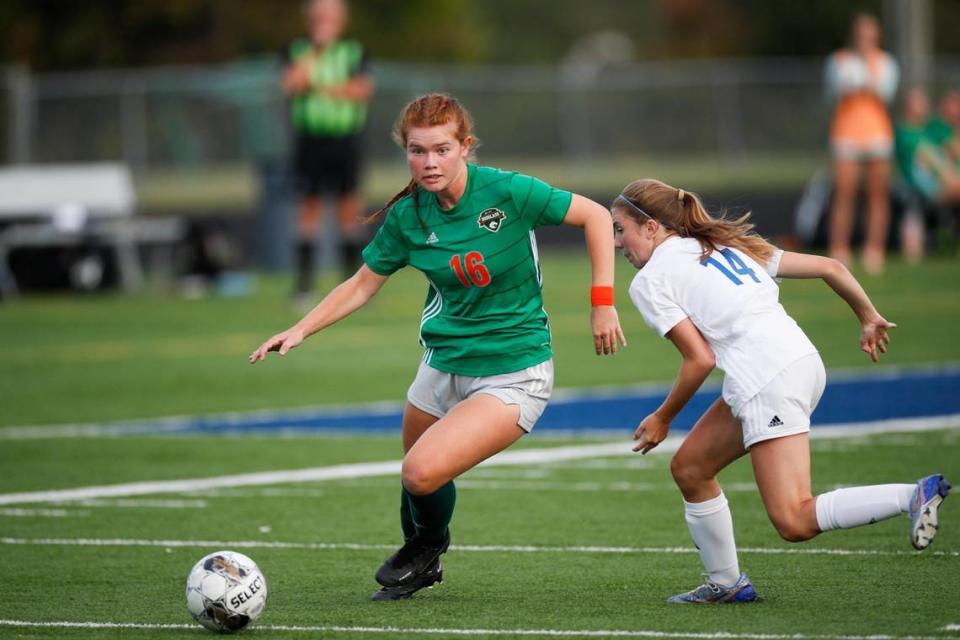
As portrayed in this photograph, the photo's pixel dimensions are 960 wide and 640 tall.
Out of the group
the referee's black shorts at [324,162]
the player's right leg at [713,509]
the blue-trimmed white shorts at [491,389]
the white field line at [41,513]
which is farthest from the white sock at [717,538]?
the referee's black shorts at [324,162]

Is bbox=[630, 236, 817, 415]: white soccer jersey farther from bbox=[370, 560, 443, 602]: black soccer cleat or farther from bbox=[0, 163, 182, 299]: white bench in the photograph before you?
bbox=[0, 163, 182, 299]: white bench

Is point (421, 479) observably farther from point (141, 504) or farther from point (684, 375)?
point (141, 504)

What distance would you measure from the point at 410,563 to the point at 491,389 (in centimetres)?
72

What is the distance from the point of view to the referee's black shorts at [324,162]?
57.6 ft

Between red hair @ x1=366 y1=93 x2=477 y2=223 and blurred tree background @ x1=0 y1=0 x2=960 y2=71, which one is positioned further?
blurred tree background @ x1=0 y1=0 x2=960 y2=71

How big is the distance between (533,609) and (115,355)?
10.0 m

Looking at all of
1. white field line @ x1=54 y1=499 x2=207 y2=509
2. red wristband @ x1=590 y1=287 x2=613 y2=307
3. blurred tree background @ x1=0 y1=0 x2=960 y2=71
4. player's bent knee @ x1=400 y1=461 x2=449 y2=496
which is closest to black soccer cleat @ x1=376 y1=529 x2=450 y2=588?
player's bent knee @ x1=400 y1=461 x2=449 y2=496

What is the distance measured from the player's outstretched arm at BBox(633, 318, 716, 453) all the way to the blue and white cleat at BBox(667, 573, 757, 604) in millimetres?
544

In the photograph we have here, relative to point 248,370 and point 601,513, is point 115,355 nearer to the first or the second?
point 248,370

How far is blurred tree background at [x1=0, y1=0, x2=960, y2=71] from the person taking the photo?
1612 inches

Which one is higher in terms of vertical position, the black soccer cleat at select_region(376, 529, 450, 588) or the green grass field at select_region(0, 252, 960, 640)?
the black soccer cleat at select_region(376, 529, 450, 588)

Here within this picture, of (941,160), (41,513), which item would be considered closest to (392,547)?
(41,513)

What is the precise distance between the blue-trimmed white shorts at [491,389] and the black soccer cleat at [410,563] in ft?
1.63

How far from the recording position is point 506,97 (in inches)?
1268
